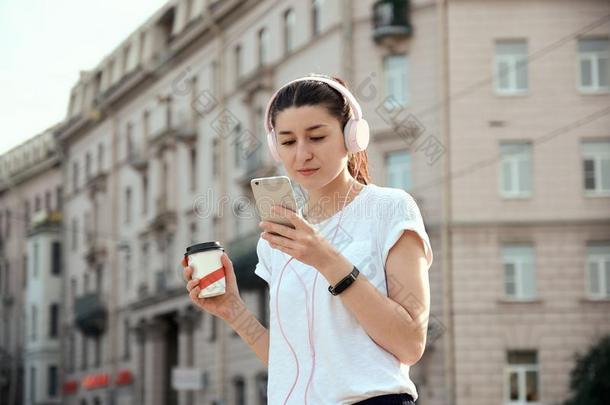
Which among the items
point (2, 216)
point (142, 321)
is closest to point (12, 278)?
point (2, 216)

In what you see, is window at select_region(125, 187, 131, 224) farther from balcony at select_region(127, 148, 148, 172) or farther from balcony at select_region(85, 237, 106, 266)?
balcony at select_region(85, 237, 106, 266)

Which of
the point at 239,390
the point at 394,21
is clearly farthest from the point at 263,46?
the point at 239,390

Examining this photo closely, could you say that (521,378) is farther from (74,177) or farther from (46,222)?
(46,222)

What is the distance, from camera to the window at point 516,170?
1064 inches

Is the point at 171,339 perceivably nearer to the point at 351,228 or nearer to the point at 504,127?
the point at 504,127

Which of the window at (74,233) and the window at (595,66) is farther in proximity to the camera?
the window at (74,233)

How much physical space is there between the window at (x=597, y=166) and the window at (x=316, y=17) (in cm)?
747

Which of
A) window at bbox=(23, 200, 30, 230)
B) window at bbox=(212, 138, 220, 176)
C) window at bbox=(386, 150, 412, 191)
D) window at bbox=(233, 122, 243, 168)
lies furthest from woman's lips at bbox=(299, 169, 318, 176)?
window at bbox=(23, 200, 30, 230)

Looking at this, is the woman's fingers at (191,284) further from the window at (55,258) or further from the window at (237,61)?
the window at (55,258)

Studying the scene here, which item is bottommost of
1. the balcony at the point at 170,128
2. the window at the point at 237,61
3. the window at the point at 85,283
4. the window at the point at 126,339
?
the window at the point at 126,339

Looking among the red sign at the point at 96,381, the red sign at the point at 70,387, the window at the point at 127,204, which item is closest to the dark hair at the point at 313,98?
the window at the point at 127,204

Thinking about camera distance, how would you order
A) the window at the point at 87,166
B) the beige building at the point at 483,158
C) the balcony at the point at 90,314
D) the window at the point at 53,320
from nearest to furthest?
the beige building at the point at 483,158
the balcony at the point at 90,314
the window at the point at 87,166
the window at the point at 53,320

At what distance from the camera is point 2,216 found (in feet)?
198

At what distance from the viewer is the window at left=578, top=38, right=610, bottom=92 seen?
2703cm
